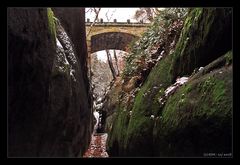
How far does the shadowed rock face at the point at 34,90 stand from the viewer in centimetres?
463

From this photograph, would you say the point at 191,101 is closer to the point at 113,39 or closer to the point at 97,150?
the point at 97,150

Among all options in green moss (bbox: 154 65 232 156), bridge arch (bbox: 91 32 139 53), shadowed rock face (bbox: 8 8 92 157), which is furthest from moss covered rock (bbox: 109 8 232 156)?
bridge arch (bbox: 91 32 139 53)

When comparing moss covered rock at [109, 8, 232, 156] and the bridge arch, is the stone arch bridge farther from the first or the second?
moss covered rock at [109, 8, 232, 156]

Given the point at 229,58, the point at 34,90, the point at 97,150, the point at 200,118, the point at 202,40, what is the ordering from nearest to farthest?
the point at 200,118
the point at 229,58
the point at 34,90
the point at 202,40
the point at 97,150

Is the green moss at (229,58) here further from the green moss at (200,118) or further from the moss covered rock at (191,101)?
the green moss at (200,118)

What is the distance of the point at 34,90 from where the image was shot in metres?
5.19

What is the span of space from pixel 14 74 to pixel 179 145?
265 centimetres

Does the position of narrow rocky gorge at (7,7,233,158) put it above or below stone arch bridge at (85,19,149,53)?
below

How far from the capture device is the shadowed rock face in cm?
463

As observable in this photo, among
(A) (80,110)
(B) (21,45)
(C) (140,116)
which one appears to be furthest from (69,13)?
(B) (21,45)

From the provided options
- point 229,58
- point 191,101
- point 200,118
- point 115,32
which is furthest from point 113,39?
point 200,118

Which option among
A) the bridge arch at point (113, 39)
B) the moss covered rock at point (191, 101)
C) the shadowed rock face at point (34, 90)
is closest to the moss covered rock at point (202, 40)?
the moss covered rock at point (191, 101)
